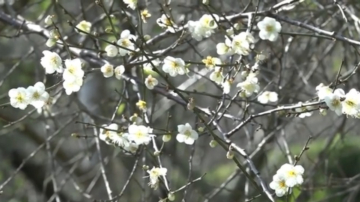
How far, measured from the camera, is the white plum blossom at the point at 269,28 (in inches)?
71.9

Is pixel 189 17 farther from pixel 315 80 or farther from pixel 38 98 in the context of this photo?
pixel 38 98

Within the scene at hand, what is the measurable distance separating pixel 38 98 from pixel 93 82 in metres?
2.57

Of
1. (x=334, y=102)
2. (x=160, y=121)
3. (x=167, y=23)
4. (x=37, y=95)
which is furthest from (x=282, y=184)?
(x=160, y=121)

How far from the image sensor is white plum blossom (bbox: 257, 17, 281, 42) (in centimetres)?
183

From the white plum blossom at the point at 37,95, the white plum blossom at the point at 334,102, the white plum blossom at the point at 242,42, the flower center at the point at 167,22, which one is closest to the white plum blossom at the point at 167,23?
the flower center at the point at 167,22

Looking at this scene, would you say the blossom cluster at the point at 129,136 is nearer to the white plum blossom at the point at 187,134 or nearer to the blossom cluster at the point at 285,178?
the white plum blossom at the point at 187,134

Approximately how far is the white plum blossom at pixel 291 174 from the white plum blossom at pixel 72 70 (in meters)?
0.63

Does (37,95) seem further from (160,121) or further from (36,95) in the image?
(160,121)

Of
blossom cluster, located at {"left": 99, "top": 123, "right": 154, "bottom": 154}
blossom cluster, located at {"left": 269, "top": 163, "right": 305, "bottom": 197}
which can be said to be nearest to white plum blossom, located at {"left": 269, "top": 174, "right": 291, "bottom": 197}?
blossom cluster, located at {"left": 269, "top": 163, "right": 305, "bottom": 197}

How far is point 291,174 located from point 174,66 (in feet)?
1.54

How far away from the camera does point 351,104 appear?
1715 millimetres

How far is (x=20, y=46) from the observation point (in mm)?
4824

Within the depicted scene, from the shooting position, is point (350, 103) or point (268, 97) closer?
point (350, 103)

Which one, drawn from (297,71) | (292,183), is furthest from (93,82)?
(292,183)
